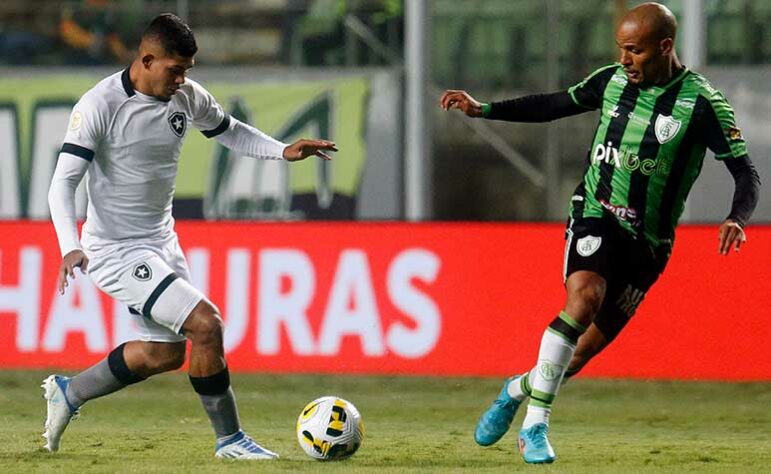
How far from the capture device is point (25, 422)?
9109mm

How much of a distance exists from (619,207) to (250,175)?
34.8ft

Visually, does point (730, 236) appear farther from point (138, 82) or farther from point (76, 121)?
point (76, 121)

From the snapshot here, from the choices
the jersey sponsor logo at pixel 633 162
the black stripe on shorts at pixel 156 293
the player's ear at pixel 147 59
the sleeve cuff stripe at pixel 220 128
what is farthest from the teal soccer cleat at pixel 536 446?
the player's ear at pixel 147 59

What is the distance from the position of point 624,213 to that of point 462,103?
90 centimetres

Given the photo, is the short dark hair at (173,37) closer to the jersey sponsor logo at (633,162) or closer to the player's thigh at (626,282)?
the jersey sponsor logo at (633,162)

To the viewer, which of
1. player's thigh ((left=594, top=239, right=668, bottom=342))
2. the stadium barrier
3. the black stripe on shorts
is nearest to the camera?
the black stripe on shorts

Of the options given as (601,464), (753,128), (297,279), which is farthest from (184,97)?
(753,128)

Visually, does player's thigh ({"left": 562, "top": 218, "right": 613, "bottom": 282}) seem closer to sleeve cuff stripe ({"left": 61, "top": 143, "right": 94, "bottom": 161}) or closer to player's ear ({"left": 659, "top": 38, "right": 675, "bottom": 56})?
player's ear ({"left": 659, "top": 38, "right": 675, "bottom": 56})

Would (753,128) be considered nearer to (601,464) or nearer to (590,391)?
(590,391)

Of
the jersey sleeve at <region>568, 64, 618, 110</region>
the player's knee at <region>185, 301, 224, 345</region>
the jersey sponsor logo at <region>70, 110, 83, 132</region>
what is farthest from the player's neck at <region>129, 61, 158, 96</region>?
the jersey sleeve at <region>568, 64, 618, 110</region>

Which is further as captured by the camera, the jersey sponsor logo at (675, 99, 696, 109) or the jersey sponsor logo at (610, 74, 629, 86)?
the jersey sponsor logo at (610, 74, 629, 86)

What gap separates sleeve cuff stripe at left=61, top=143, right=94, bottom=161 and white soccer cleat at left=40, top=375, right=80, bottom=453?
116 cm

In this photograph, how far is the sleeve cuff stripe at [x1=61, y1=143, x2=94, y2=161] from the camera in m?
6.71

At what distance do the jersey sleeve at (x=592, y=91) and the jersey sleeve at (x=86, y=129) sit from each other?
7.13 feet
